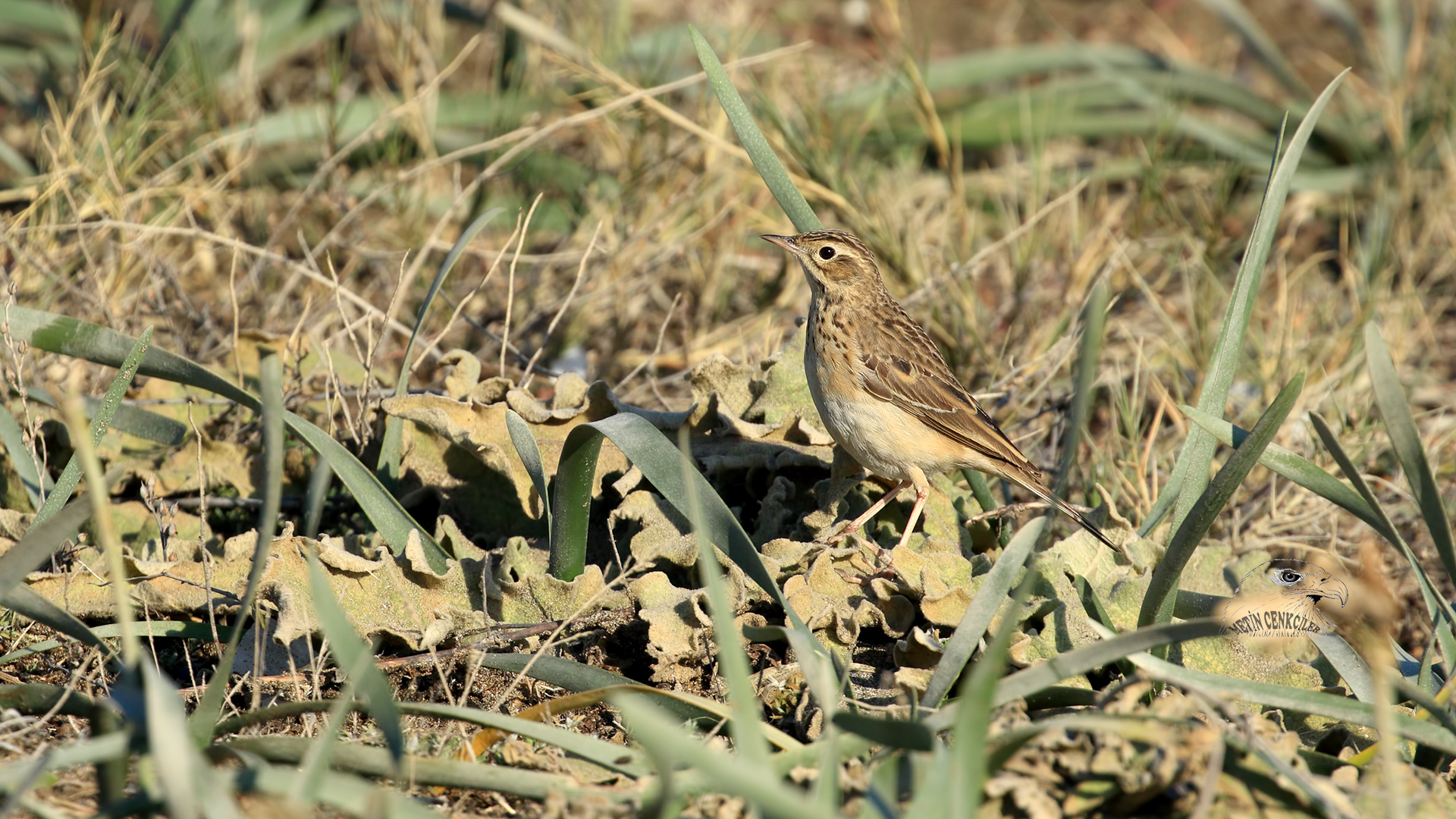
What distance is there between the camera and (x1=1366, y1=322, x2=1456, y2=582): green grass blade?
7.93 feet

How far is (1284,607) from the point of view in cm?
328

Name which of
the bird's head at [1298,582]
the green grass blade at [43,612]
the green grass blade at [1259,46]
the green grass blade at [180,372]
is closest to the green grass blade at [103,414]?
the green grass blade at [180,372]

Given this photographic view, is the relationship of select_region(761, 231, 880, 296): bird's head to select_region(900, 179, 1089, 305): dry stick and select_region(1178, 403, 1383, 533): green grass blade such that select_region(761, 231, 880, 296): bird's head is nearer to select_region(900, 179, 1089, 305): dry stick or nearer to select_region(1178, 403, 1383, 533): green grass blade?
select_region(900, 179, 1089, 305): dry stick

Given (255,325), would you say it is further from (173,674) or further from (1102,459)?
(1102,459)

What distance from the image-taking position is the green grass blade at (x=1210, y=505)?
2.49 m

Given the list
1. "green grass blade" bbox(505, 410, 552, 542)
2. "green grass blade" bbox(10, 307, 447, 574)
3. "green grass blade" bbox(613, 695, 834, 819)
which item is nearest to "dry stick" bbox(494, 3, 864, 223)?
"green grass blade" bbox(505, 410, 552, 542)

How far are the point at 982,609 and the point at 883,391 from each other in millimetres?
1728

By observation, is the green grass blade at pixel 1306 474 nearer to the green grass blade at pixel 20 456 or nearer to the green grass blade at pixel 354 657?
the green grass blade at pixel 354 657

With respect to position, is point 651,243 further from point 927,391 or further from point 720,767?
point 720,767

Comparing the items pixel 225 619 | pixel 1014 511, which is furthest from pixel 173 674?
pixel 1014 511

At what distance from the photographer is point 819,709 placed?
112 inches

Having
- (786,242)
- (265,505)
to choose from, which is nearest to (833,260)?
(786,242)

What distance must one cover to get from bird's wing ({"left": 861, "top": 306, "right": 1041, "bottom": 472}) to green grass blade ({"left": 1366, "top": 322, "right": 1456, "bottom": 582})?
62.6 inches

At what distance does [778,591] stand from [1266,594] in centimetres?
147
